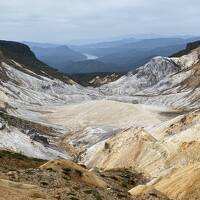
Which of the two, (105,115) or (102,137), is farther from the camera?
(105,115)

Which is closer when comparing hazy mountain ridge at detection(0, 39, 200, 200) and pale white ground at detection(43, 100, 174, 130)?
hazy mountain ridge at detection(0, 39, 200, 200)

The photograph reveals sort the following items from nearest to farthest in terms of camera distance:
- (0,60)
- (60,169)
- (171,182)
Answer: (60,169)
(171,182)
(0,60)

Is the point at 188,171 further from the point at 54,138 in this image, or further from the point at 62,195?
the point at 54,138

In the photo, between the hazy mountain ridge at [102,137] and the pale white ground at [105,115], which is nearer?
the hazy mountain ridge at [102,137]

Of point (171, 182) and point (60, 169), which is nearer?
point (60, 169)

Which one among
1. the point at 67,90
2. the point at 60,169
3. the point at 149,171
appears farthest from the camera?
the point at 67,90

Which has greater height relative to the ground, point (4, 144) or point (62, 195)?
point (62, 195)

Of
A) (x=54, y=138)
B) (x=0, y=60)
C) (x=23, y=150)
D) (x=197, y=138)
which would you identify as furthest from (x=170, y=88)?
(x=197, y=138)

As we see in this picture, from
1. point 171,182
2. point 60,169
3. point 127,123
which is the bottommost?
point 127,123

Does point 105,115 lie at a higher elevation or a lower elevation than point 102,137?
lower

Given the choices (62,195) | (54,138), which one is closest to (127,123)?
(54,138)
